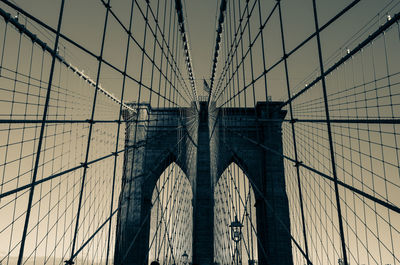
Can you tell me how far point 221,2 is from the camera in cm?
694

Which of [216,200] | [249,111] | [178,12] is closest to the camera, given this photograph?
[178,12]

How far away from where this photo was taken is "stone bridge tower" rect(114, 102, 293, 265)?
29.1ft

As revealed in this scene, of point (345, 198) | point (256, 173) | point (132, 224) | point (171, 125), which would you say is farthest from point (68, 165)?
point (256, 173)

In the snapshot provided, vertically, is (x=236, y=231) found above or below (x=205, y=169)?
below

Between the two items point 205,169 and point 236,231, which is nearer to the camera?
point 236,231

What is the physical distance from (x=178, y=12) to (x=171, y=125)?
7.02m

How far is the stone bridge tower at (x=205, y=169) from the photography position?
888 cm

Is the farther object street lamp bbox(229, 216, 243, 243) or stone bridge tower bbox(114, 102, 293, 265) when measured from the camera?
stone bridge tower bbox(114, 102, 293, 265)

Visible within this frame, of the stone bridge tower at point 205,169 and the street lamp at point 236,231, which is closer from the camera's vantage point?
the street lamp at point 236,231

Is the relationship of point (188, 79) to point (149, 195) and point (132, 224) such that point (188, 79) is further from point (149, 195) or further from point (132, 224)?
point (132, 224)

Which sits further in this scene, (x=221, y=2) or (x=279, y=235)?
(x=279, y=235)

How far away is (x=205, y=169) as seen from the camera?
8664 millimetres

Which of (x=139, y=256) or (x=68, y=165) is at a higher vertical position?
(x=68, y=165)

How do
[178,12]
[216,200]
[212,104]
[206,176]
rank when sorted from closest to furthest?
1. [178,12]
2. [206,176]
3. [212,104]
4. [216,200]
